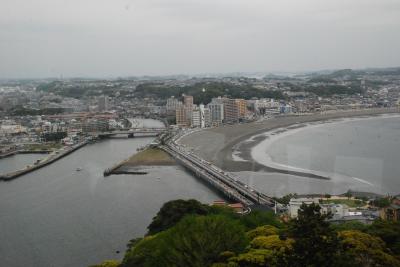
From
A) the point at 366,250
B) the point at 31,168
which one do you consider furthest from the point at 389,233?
the point at 31,168

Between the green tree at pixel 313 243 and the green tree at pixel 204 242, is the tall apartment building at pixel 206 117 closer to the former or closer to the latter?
the green tree at pixel 204 242

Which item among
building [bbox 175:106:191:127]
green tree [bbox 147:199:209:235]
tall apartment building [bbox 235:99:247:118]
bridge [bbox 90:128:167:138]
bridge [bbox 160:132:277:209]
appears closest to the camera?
green tree [bbox 147:199:209:235]

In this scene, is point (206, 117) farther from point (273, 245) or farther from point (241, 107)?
point (273, 245)

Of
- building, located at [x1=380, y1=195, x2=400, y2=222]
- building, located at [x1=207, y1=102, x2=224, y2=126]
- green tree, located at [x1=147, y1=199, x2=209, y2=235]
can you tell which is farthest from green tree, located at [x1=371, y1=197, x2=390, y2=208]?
building, located at [x1=207, y1=102, x2=224, y2=126]

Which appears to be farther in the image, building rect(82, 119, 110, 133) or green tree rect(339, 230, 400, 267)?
building rect(82, 119, 110, 133)

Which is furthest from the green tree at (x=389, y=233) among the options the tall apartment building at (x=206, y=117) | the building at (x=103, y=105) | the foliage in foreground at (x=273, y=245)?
the building at (x=103, y=105)

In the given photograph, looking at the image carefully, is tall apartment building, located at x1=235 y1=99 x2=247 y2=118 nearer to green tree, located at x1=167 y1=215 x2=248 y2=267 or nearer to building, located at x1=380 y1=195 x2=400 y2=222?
building, located at x1=380 y1=195 x2=400 y2=222

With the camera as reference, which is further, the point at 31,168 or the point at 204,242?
the point at 31,168
